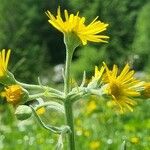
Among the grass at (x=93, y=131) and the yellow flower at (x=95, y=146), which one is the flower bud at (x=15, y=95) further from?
the yellow flower at (x=95, y=146)

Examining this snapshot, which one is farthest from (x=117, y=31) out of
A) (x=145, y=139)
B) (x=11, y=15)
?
(x=11, y=15)

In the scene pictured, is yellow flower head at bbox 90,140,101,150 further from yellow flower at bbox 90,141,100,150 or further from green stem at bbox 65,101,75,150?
green stem at bbox 65,101,75,150

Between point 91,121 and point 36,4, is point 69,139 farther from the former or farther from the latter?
point 36,4

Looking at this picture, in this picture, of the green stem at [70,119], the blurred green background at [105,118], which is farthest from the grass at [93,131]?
the green stem at [70,119]

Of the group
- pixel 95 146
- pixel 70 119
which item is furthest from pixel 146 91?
pixel 95 146

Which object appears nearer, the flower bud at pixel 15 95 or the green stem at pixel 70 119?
the flower bud at pixel 15 95

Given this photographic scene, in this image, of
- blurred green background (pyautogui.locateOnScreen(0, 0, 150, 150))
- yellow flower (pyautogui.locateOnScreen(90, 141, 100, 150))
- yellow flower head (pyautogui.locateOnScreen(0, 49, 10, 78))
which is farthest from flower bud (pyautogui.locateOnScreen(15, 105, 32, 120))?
yellow flower (pyautogui.locateOnScreen(90, 141, 100, 150))
